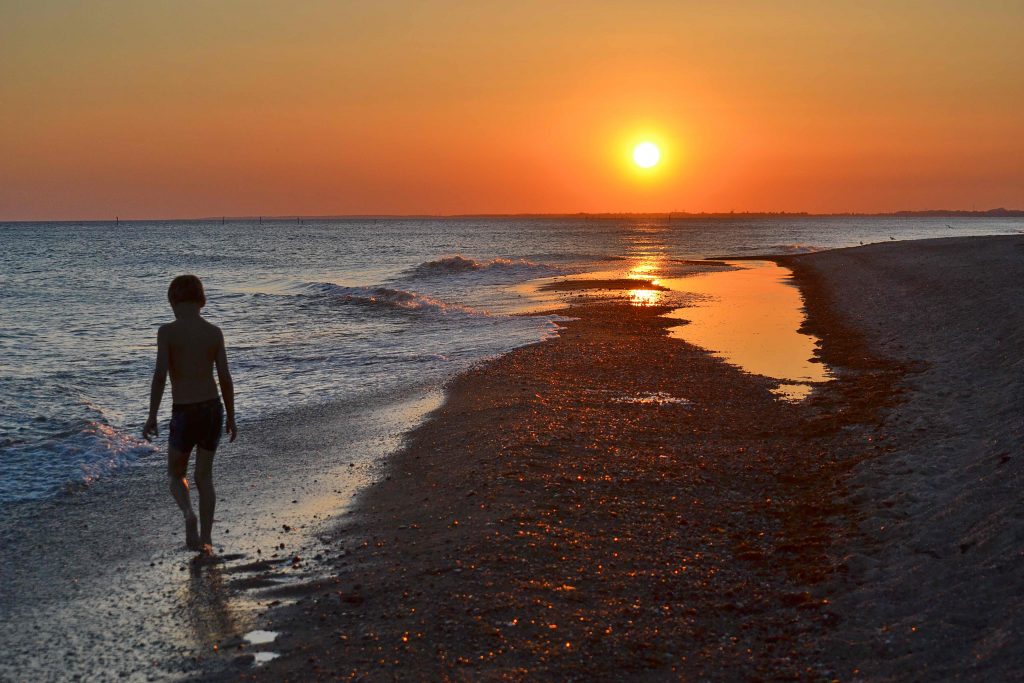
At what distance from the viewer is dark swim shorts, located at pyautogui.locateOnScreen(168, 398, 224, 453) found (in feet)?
22.9

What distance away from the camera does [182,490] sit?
23.3ft

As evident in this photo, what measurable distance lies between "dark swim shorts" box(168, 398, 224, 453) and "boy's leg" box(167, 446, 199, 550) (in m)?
0.08

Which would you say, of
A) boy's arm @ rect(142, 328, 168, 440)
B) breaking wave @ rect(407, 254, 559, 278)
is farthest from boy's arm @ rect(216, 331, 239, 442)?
breaking wave @ rect(407, 254, 559, 278)

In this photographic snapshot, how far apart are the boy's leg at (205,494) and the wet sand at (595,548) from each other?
116 centimetres

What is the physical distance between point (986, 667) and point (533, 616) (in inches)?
105

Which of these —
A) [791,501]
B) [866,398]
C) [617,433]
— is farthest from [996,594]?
[866,398]

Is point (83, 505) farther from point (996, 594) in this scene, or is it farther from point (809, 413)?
point (809, 413)

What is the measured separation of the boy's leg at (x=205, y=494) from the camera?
708cm

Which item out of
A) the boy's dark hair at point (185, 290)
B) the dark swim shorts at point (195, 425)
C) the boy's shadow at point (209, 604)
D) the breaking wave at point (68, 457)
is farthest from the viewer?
the breaking wave at point (68, 457)

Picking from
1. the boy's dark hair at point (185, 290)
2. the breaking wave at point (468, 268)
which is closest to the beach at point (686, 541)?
the boy's dark hair at point (185, 290)

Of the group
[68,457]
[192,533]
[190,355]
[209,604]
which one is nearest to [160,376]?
[190,355]

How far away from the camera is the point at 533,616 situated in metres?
5.46

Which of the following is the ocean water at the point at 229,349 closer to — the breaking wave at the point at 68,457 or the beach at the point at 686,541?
the breaking wave at the point at 68,457

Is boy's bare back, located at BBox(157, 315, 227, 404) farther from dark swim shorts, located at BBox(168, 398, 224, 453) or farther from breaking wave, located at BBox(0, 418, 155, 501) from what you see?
breaking wave, located at BBox(0, 418, 155, 501)
